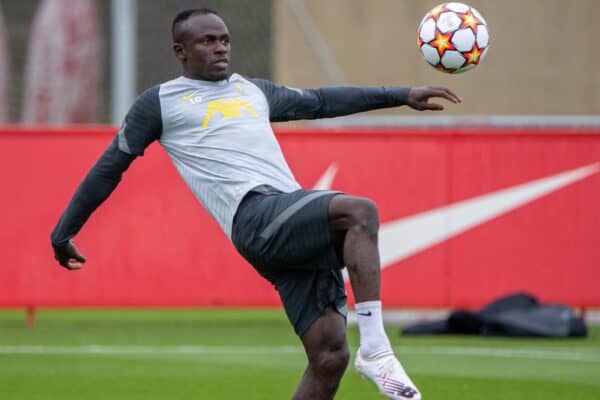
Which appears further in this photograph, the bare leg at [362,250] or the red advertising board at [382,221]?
the red advertising board at [382,221]

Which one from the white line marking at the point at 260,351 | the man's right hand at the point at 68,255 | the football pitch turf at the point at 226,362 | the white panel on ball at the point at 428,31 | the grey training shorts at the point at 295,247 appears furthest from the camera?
the white line marking at the point at 260,351

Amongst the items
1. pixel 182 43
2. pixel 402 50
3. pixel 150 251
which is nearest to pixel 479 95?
pixel 402 50

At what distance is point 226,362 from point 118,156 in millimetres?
4226

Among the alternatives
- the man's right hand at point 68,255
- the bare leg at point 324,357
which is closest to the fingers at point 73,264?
the man's right hand at point 68,255

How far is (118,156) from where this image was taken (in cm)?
681

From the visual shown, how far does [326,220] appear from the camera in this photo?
632 cm

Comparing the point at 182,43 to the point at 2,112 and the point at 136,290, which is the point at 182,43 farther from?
the point at 2,112

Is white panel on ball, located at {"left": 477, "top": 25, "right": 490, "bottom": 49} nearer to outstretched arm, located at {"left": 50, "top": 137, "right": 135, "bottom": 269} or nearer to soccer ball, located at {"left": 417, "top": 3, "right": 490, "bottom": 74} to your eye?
soccer ball, located at {"left": 417, "top": 3, "right": 490, "bottom": 74}

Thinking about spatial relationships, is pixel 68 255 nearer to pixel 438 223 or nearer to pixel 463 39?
pixel 463 39

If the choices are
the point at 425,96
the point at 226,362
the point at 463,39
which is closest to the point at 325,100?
the point at 425,96

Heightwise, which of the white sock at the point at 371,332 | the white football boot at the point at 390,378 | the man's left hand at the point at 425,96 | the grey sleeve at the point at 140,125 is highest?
the man's left hand at the point at 425,96

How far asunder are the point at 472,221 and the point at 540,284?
85 centimetres

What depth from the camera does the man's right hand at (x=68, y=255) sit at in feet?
23.0

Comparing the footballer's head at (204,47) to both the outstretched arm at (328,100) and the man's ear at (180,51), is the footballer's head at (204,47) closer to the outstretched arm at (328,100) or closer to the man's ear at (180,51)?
the man's ear at (180,51)
